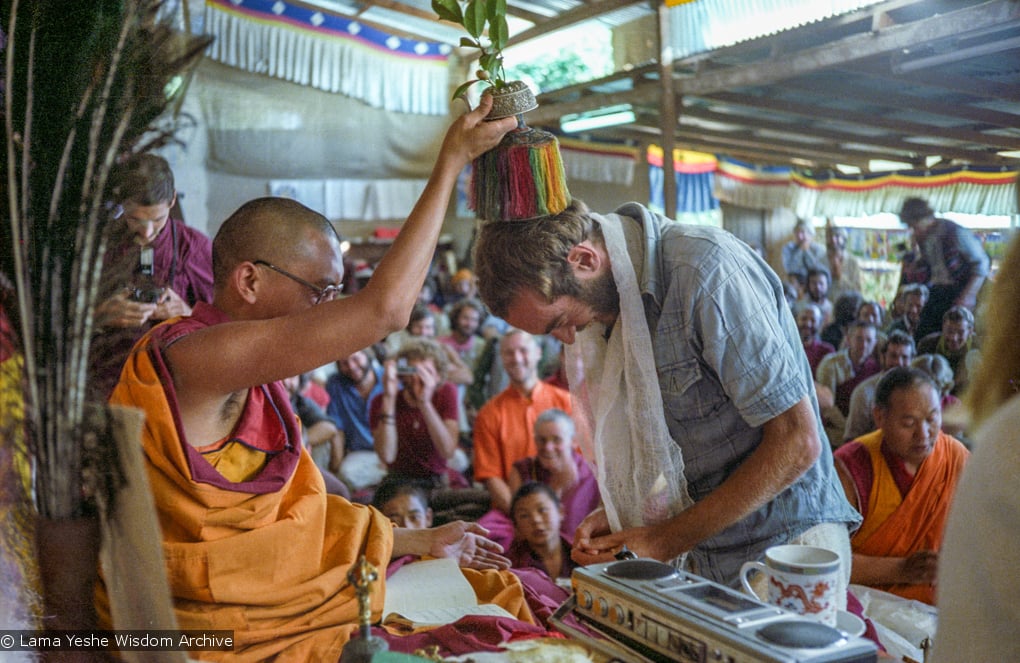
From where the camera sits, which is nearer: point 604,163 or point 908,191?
point 908,191

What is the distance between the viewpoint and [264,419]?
169 centimetres

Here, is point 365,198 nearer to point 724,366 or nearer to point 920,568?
point 920,568

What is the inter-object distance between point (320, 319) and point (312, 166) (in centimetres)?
656

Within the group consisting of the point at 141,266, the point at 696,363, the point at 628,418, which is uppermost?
the point at 141,266

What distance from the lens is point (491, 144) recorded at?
155cm

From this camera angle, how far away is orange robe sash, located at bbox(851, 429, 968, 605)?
3.22m

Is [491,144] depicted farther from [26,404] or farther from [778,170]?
[778,170]

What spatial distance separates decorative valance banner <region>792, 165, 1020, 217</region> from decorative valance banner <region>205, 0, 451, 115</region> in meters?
4.92

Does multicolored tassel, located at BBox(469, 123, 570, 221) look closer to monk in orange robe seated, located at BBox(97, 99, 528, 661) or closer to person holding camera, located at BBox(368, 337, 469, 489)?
monk in orange robe seated, located at BBox(97, 99, 528, 661)

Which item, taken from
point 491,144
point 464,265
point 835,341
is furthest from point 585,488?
point 464,265

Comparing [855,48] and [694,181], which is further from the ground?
[855,48]

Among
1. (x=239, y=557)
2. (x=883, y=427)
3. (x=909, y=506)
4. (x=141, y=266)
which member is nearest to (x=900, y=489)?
(x=909, y=506)

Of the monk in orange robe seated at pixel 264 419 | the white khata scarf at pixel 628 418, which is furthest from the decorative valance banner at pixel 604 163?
the monk in orange robe seated at pixel 264 419

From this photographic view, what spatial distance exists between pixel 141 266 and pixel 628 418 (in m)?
1.32
